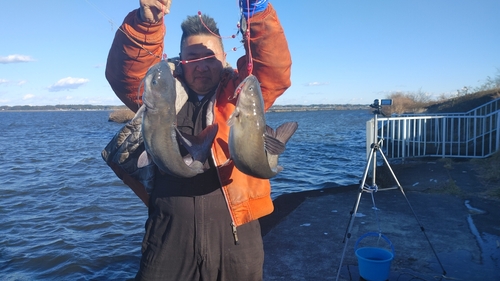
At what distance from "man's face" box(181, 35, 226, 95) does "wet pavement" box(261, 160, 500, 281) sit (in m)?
2.45

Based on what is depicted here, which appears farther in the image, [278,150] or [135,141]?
[135,141]

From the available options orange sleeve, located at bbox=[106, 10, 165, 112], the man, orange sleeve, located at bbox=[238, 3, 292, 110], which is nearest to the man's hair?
the man

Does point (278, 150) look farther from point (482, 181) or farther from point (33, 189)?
point (33, 189)

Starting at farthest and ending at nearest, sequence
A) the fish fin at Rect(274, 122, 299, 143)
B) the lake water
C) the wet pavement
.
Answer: the lake water < the wet pavement < the fish fin at Rect(274, 122, 299, 143)

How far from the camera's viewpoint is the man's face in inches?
113

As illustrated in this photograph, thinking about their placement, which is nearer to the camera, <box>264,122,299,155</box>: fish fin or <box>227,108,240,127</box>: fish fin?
<box>227,108,240,127</box>: fish fin

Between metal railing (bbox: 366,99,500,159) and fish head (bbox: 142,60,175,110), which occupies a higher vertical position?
fish head (bbox: 142,60,175,110)

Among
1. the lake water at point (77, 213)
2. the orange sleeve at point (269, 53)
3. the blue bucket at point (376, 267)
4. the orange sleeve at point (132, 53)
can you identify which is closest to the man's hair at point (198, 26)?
the orange sleeve at point (132, 53)

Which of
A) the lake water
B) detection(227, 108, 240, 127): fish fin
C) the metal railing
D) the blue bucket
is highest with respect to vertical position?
detection(227, 108, 240, 127): fish fin

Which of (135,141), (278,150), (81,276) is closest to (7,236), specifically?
(81,276)

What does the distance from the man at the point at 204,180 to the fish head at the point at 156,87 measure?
229mm

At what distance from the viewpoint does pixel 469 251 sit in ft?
16.9

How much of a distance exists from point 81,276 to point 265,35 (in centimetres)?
591

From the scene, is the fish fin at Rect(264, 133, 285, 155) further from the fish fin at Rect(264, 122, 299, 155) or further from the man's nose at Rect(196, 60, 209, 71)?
the man's nose at Rect(196, 60, 209, 71)
